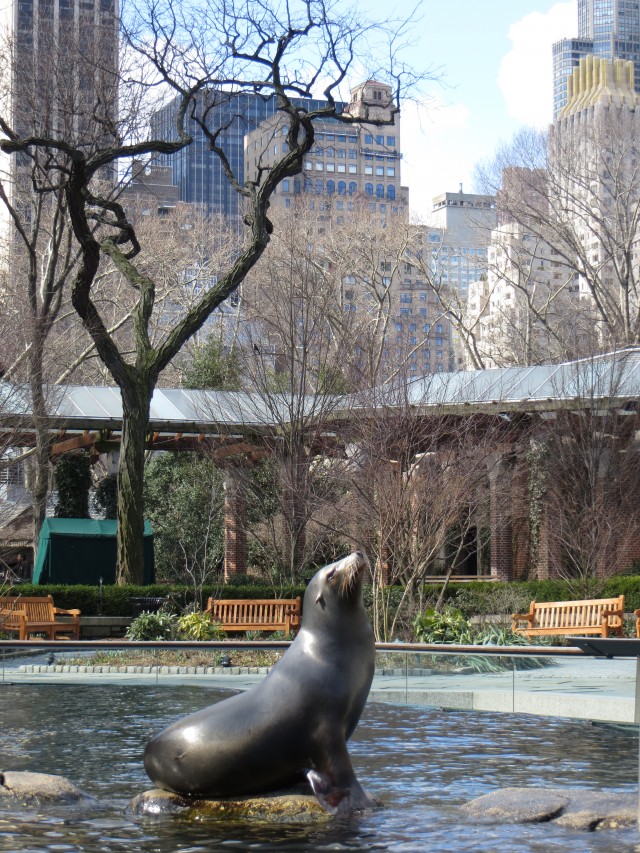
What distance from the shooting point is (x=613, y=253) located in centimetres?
3575

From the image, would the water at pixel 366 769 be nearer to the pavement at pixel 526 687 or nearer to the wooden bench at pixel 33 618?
the pavement at pixel 526 687

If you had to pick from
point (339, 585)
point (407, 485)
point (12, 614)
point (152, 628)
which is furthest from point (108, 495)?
point (339, 585)

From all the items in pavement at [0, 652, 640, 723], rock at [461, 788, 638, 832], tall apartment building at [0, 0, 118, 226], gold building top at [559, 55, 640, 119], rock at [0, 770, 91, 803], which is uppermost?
gold building top at [559, 55, 640, 119]

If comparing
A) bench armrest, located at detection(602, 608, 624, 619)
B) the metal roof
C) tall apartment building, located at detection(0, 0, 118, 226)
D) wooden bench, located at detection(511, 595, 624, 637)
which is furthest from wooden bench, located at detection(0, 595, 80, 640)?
tall apartment building, located at detection(0, 0, 118, 226)

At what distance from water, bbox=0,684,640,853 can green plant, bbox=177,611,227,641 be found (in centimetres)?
379

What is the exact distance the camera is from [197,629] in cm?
1658

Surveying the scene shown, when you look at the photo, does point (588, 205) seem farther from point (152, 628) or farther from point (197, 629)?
point (152, 628)

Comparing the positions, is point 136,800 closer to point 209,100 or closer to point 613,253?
point 209,100

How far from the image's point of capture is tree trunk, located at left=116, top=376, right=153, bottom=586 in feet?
70.3

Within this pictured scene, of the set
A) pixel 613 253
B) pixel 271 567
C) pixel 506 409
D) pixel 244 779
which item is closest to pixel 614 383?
pixel 506 409

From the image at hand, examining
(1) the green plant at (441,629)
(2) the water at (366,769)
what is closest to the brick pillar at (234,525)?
(1) the green plant at (441,629)

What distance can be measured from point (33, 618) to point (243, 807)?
13.2 meters

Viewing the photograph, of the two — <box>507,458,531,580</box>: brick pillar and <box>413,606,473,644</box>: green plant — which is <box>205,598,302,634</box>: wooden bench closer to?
<box>413,606,473,644</box>: green plant

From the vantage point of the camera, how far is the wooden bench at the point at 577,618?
15.7m
